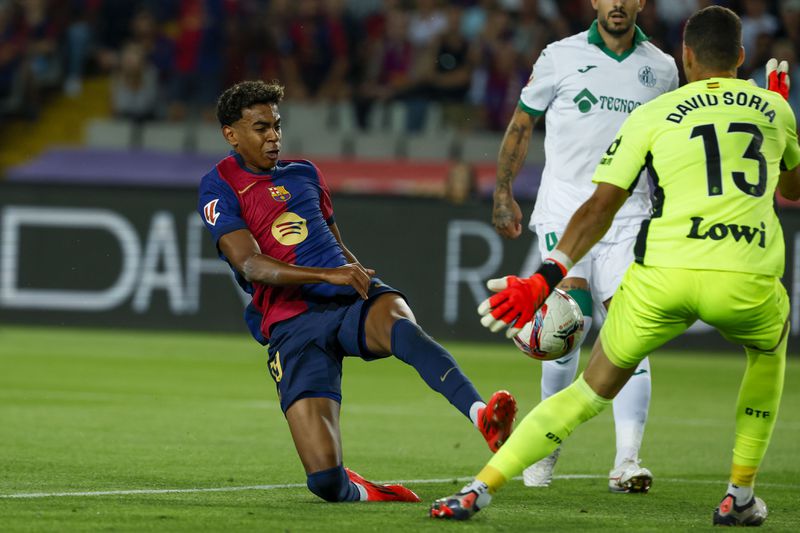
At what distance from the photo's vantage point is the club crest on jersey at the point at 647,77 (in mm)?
7305

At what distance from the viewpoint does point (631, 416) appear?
23.1 ft

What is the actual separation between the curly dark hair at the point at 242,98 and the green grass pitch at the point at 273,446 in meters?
1.74

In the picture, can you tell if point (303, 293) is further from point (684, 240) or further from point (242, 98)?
point (684, 240)

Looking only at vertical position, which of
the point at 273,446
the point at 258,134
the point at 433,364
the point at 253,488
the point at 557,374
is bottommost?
the point at 273,446

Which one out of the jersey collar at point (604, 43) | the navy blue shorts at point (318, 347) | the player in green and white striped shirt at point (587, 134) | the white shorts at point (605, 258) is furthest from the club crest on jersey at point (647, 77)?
the navy blue shorts at point (318, 347)

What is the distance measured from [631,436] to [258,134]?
2.38 m

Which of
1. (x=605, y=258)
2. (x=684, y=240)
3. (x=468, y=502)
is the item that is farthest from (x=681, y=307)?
(x=605, y=258)

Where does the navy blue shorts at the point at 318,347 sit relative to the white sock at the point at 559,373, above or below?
above

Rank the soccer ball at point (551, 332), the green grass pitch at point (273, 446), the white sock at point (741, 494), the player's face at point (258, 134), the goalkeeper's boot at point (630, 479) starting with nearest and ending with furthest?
1. the white sock at point (741, 494)
2. the green grass pitch at point (273, 446)
3. the soccer ball at point (551, 332)
4. the player's face at point (258, 134)
5. the goalkeeper's boot at point (630, 479)

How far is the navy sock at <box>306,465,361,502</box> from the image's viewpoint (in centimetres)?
595

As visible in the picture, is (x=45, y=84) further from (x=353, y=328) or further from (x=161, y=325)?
(x=353, y=328)

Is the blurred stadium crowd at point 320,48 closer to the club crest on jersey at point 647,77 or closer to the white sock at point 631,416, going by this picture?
the club crest on jersey at point 647,77

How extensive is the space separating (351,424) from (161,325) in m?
6.58

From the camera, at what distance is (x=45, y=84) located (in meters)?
21.0
